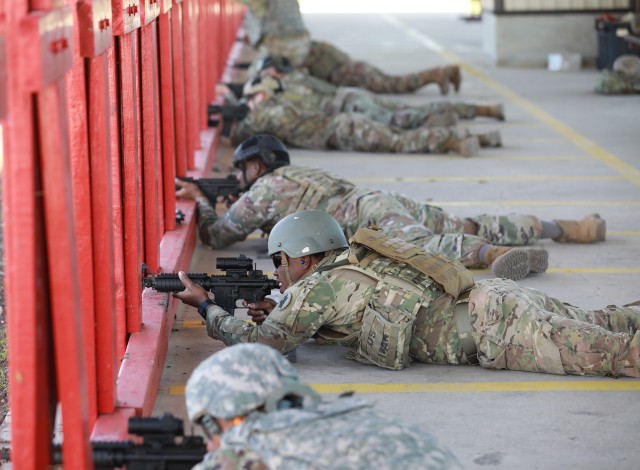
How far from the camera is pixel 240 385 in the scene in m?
3.36

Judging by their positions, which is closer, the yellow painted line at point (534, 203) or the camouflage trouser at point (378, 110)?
the yellow painted line at point (534, 203)

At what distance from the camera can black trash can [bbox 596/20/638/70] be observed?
57.9ft

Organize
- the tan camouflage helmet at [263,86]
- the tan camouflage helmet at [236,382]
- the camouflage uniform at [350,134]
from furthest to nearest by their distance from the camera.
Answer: the tan camouflage helmet at [263,86], the camouflage uniform at [350,134], the tan camouflage helmet at [236,382]

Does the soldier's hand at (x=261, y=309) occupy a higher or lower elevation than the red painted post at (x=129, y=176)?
lower

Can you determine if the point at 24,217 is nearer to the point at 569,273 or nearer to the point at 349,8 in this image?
the point at 569,273

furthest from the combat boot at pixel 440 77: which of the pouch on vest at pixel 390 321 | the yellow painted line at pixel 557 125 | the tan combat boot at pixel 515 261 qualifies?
the pouch on vest at pixel 390 321

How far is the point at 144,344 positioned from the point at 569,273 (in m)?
3.13

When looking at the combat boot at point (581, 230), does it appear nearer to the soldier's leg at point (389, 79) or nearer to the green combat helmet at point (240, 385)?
the green combat helmet at point (240, 385)

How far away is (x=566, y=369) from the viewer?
5516 mm

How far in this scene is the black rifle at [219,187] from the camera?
837cm

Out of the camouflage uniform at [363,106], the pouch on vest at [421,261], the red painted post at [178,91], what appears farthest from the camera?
the camouflage uniform at [363,106]

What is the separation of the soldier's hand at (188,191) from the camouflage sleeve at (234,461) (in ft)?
17.5

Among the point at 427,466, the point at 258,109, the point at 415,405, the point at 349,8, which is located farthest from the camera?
the point at 349,8

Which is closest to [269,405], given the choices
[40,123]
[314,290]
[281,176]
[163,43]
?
[40,123]
